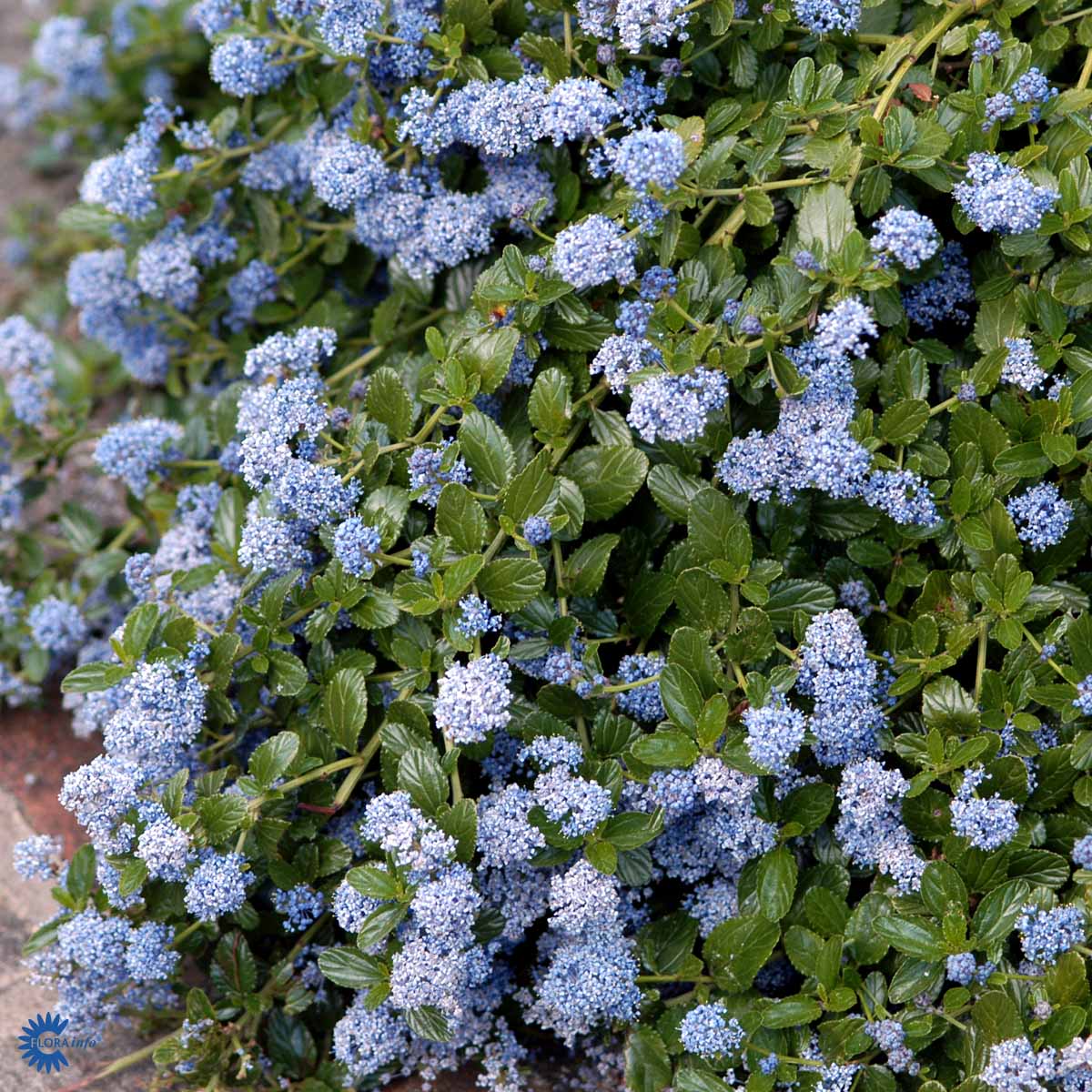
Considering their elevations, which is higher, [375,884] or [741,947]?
[375,884]

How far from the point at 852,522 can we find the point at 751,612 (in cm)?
37

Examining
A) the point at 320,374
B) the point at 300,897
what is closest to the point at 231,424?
the point at 320,374

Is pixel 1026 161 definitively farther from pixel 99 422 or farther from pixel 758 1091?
pixel 99 422

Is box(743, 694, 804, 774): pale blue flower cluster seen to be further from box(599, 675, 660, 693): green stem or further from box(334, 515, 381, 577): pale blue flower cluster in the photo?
box(334, 515, 381, 577): pale blue flower cluster

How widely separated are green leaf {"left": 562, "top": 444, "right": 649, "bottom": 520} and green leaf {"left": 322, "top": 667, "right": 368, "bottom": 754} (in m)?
0.66

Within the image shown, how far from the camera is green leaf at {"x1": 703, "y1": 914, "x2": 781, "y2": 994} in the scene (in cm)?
272

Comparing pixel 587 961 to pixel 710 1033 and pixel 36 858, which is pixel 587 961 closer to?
pixel 710 1033

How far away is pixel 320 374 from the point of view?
3467 millimetres

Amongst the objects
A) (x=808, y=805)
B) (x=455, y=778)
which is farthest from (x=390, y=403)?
(x=808, y=805)

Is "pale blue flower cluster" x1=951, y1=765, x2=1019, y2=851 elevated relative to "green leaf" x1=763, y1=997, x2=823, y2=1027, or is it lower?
elevated

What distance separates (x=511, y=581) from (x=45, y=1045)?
66.1 inches

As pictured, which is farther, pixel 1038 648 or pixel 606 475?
pixel 606 475

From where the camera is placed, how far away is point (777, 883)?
2.74 m

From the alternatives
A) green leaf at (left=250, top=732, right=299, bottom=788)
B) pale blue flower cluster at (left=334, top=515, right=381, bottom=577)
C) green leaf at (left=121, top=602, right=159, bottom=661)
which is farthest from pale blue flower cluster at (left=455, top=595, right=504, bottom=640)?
green leaf at (left=121, top=602, right=159, bottom=661)
